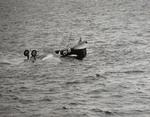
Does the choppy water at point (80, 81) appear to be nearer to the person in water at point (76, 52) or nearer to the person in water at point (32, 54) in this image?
the person in water at point (76, 52)

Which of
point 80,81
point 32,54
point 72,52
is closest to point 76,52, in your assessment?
point 72,52

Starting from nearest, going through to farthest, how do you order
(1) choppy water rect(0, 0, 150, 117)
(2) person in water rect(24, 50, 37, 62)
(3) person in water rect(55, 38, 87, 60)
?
(1) choppy water rect(0, 0, 150, 117)
(3) person in water rect(55, 38, 87, 60)
(2) person in water rect(24, 50, 37, 62)

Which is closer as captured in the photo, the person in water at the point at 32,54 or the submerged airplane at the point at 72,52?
the submerged airplane at the point at 72,52

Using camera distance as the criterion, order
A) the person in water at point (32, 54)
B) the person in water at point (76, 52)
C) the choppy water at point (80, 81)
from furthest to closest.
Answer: the person in water at point (32, 54)
the person in water at point (76, 52)
the choppy water at point (80, 81)

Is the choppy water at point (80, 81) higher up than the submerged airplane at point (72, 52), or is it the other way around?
the submerged airplane at point (72, 52)

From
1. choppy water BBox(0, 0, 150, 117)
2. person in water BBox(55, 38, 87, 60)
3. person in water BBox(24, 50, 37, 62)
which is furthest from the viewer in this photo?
person in water BBox(24, 50, 37, 62)

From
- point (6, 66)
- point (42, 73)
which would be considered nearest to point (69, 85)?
point (42, 73)

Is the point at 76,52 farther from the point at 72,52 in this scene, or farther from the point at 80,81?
the point at 80,81

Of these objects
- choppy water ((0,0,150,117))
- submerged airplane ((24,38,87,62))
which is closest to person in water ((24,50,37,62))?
submerged airplane ((24,38,87,62))

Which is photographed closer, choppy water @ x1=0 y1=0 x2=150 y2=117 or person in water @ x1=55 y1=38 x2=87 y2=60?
choppy water @ x1=0 y1=0 x2=150 y2=117

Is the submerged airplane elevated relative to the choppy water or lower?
elevated

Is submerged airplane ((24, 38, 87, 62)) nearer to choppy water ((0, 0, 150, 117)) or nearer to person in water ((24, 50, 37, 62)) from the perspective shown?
person in water ((24, 50, 37, 62))

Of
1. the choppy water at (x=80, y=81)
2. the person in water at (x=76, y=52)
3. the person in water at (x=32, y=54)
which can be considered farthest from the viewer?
the person in water at (x=32, y=54)

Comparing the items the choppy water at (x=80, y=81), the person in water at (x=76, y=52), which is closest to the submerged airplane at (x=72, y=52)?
the person in water at (x=76, y=52)
